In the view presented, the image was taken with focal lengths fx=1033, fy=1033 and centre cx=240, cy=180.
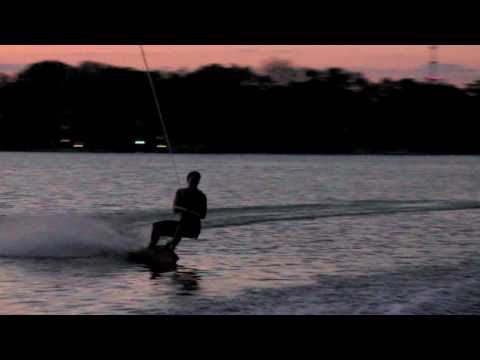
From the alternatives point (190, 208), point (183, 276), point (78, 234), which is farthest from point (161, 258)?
point (78, 234)

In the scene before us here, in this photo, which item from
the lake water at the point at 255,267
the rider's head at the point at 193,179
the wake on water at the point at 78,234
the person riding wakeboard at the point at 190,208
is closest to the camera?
the lake water at the point at 255,267

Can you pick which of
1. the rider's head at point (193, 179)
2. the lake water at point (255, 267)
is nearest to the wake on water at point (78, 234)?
the lake water at point (255, 267)

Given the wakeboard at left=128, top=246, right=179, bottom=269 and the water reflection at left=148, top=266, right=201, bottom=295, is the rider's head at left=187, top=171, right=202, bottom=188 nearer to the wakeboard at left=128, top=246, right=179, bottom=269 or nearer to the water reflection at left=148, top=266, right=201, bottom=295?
the water reflection at left=148, top=266, right=201, bottom=295

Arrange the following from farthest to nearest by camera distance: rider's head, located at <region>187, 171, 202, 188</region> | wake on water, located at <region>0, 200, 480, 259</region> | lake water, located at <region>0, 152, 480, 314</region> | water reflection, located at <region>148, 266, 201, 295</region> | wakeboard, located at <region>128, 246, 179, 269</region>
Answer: wake on water, located at <region>0, 200, 480, 259</region> → wakeboard, located at <region>128, 246, 179, 269</region> → rider's head, located at <region>187, 171, 202, 188</region> → water reflection, located at <region>148, 266, 201, 295</region> → lake water, located at <region>0, 152, 480, 314</region>

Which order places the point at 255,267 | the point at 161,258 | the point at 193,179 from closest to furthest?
the point at 193,179 < the point at 161,258 < the point at 255,267

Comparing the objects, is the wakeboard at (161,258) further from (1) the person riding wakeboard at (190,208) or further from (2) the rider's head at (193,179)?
(2) the rider's head at (193,179)

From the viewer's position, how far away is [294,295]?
14.3 meters

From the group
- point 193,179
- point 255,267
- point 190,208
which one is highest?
point 193,179

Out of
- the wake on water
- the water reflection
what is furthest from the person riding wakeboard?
the wake on water

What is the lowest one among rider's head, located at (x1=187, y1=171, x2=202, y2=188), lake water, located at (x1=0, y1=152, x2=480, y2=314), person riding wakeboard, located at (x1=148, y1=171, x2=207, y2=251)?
lake water, located at (x1=0, y1=152, x2=480, y2=314)

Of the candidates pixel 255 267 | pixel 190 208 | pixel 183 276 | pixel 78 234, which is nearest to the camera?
pixel 190 208

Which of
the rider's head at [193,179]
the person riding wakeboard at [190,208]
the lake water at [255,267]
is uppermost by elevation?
the rider's head at [193,179]

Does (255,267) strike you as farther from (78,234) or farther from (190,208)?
(78,234)
